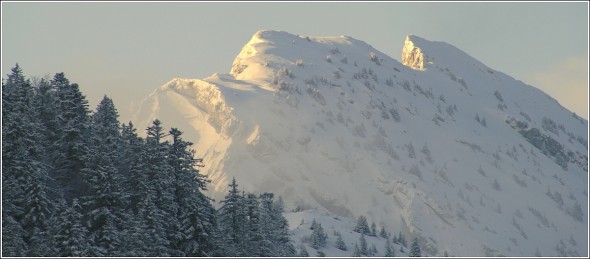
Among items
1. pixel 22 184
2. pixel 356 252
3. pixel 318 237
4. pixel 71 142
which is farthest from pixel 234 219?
pixel 318 237

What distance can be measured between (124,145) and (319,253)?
5373 cm

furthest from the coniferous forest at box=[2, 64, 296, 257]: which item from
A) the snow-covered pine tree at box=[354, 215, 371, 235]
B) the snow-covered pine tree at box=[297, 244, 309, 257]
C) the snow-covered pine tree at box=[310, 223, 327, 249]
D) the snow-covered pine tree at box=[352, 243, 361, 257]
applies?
the snow-covered pine tree at box=[354, 215, 371, 235]

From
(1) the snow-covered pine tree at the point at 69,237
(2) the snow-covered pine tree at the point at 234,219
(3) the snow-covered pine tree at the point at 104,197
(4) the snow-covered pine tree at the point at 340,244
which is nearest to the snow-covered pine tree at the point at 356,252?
(4) the snow-covered pine tree at the point at 340,244

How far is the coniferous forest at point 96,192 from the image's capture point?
73.9 m

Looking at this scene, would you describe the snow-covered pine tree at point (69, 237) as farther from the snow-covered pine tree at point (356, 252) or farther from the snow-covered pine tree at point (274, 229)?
the snow-covered pine tree at point (356, 252)

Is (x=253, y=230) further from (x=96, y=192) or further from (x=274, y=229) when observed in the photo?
(x=96, y=192)

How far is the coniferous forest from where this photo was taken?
7394 cm

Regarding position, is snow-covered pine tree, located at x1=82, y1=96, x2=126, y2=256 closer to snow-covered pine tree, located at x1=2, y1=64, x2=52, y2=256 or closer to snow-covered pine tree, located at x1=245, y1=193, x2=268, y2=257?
snow-covered pine tree, located at x1=2, y1=64, x2=52, y2=256

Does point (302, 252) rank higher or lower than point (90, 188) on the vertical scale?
higher

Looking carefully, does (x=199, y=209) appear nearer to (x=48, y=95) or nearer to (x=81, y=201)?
(x=81, y=201)

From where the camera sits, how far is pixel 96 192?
78625 millimetres

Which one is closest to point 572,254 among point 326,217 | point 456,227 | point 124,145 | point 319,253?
point 456,227

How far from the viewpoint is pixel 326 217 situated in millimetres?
170750

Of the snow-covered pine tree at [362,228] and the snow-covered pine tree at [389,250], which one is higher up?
the snow-covered pine tree at [362,228]
